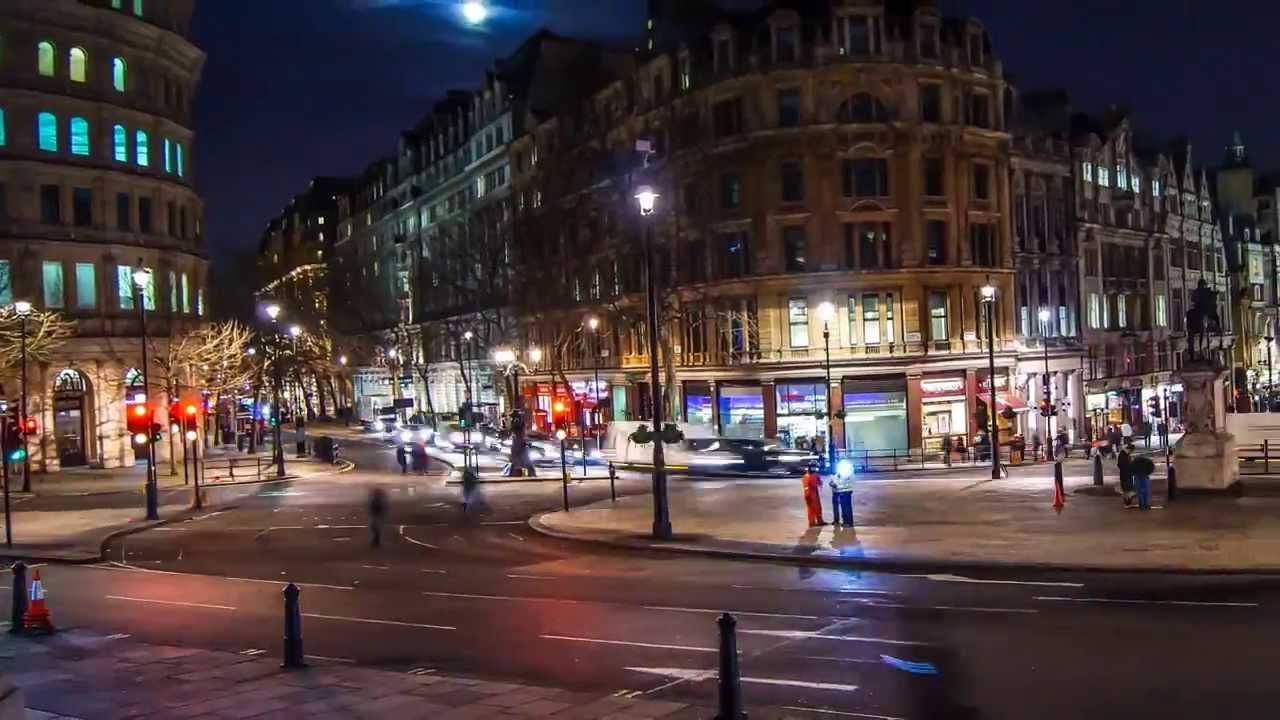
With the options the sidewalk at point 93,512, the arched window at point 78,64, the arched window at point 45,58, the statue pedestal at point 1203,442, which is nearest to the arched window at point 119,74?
the arched window at point 78,64

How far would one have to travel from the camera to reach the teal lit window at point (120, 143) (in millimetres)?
56250

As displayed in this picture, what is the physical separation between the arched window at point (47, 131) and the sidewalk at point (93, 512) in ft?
52.7

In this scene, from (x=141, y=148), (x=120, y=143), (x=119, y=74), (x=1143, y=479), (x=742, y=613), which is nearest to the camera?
(x=742, y=613)

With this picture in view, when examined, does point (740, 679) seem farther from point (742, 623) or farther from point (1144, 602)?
point (1144, 602)

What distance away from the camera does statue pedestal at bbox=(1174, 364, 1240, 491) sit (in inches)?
1064

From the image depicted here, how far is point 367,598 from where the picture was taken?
749 inches

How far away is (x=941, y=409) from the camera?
53.8m

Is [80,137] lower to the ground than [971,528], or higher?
higher

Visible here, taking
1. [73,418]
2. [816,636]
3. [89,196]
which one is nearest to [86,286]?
[89,196]

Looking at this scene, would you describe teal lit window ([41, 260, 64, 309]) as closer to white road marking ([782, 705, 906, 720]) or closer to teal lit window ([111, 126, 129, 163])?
teal lit window ([111, 126, 129, 163])

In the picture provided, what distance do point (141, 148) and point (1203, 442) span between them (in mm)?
52116

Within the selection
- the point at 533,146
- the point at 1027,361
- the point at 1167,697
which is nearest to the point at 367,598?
the point at 1167,697

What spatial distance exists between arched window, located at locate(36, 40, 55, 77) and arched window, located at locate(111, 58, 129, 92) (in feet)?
9.72

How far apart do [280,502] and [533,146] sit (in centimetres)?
4150
